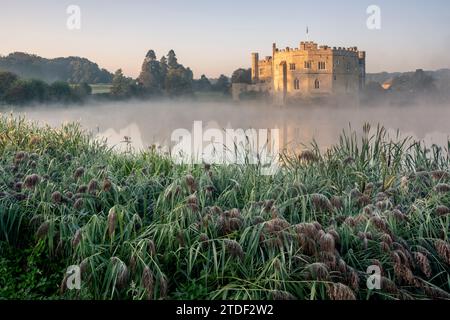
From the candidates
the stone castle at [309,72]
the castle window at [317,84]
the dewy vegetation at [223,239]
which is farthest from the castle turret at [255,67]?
the dewy vegetation at [223,239]

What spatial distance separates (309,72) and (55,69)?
23.3 metres

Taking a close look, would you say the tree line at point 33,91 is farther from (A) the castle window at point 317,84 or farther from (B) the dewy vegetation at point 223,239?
(A) the castle window at point 317,84

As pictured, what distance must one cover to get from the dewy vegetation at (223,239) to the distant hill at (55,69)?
12336 millimetres

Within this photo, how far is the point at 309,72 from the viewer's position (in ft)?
126

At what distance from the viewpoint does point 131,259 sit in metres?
3.71

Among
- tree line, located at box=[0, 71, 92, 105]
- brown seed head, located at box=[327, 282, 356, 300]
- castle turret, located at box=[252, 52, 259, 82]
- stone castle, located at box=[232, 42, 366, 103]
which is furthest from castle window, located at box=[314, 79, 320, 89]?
brown seed head, located at box=[327, 282, 356, 300]

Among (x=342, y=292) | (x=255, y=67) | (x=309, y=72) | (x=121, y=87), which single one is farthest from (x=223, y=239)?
(x=309, y=72)

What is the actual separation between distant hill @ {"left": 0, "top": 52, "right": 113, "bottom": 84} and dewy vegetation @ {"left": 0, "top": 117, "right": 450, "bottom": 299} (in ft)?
40.5

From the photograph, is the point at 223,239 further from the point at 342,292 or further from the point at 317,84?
the point at 317,84

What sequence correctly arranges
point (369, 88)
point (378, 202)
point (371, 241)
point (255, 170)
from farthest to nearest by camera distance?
point (369, 88) → point (255, 170) → point (378, 202) → point (371, 241)

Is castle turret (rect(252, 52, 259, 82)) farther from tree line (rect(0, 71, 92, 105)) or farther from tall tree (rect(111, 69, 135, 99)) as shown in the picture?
tree line (rect(0, 71, 92, 105))

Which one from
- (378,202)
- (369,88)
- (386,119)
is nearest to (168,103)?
(386,119)
